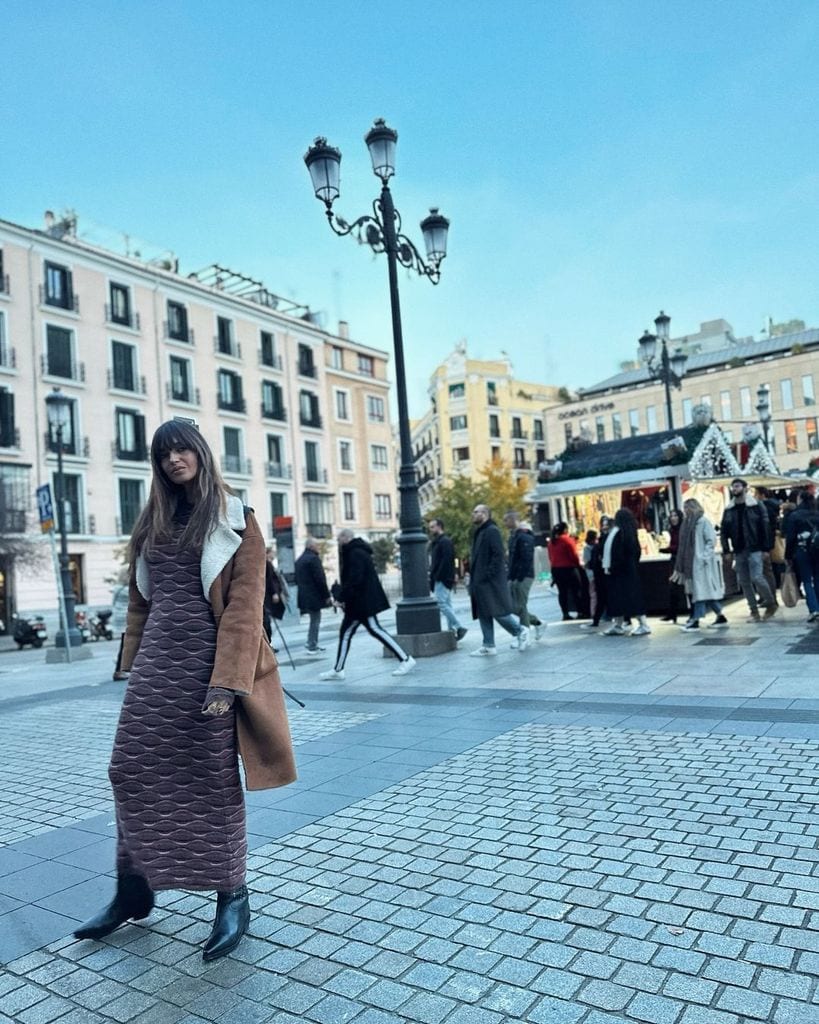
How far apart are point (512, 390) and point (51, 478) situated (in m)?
45.0

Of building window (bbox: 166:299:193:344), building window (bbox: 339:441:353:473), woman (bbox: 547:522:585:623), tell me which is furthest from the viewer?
building window (bbox: 339:441:353:473)

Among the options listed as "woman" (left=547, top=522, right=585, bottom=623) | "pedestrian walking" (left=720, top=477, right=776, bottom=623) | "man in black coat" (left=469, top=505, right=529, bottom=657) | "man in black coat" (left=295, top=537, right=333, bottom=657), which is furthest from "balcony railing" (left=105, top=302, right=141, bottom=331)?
"pedestrian walking" (left=720, top=477, right=776, bottom=623)

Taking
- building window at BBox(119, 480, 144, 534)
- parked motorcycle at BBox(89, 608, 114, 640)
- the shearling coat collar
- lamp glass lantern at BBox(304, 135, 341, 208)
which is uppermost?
lamp glass lantern at BBox(304, 135, 341, 208)

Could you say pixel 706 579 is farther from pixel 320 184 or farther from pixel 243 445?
pixel 243 445

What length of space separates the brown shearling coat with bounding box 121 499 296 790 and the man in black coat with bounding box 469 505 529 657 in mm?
6511

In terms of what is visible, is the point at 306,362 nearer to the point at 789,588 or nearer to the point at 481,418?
the point at 481,418

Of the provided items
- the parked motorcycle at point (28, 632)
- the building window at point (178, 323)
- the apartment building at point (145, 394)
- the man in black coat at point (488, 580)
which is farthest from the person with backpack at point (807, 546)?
the building window at point (178, 323)

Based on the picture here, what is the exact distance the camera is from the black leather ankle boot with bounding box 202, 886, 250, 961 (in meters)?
2.70

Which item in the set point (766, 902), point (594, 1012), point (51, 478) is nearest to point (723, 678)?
point (766, 902)

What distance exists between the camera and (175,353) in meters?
38.0

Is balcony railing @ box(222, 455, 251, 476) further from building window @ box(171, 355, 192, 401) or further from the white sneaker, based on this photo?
the white sneaker

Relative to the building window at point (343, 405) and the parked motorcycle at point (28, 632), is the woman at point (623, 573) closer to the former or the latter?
the parked motorcycle at point (28, 632)

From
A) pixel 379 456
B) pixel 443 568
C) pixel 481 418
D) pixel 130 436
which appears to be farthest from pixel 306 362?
pixel 443 568

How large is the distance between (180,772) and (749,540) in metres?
9.46
